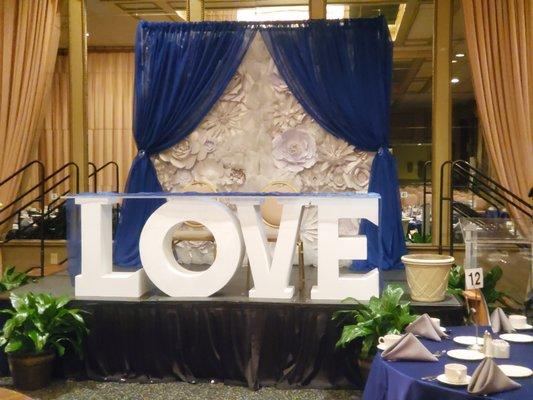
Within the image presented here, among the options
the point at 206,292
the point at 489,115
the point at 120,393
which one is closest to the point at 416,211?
the point at 489,115

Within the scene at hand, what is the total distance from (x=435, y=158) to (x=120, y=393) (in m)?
4.03

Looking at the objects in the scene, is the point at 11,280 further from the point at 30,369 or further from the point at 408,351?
the point at 408,351

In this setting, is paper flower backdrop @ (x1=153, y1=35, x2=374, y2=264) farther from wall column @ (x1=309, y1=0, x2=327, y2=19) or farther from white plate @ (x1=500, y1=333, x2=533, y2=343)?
white plate @ (x1=500, y1=333, x2=533, y2=343)

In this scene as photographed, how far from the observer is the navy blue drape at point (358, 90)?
5562 mm

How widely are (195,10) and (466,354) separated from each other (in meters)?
5.30

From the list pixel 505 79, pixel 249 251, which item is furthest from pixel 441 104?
pixel 249 251

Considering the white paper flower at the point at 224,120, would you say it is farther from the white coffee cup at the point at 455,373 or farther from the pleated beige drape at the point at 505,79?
the white coffee cup at the point at 455,373

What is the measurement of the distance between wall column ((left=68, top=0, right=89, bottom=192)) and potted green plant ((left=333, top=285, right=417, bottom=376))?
4164 millimetres

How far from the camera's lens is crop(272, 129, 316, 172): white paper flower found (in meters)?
5.74

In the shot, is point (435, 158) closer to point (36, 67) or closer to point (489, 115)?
point (489, 115)

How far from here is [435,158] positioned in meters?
6.41

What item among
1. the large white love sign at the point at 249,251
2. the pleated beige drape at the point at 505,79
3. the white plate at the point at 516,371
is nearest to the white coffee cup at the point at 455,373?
the white plate at the point at 516,371

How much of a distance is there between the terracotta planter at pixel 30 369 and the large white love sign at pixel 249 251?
0.53 m

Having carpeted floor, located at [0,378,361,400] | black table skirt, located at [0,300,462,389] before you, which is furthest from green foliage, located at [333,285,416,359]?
carpeted floor, located at [0,378,361,400]
